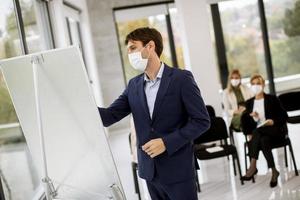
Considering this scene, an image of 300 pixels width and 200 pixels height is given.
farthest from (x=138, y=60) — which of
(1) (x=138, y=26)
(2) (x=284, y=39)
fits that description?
(2) (x=284, y=39)

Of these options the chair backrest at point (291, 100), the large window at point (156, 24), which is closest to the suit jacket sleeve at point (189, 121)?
the chair backrest at point (291, 100)

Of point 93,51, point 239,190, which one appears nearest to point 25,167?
point 239,190

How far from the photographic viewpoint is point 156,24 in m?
9.23

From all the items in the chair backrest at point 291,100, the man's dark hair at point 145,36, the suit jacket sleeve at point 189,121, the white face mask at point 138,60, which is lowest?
the chair backrest at point 291,100

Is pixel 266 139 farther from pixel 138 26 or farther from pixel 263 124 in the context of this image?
pixel 138 26

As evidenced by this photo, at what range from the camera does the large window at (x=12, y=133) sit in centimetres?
368

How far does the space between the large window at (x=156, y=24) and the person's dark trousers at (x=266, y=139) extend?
15.2 feet

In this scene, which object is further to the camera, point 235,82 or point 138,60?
point 235,82

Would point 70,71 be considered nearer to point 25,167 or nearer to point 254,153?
point 25,167

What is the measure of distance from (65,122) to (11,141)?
214cm

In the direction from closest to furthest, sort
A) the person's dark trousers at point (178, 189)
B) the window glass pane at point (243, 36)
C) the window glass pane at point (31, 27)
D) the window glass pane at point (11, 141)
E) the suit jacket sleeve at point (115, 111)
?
the person's dark trousers at point (178, 189) < the suit jacket sleeve at point (115, 111) < the window glass pane at point (11, 141) < the window glass pane at point (31, 27) < the window glass pane at point (243, 36)

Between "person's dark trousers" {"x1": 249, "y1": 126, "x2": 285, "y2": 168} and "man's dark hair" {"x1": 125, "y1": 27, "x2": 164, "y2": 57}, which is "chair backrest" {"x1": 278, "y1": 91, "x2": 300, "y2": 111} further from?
"man's dark hair" {"x1": 125, "y1": 27, "x2": 164, "y2": 57}

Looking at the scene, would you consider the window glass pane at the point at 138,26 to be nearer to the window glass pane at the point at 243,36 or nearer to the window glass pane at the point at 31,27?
the window glass pane at the point at 243,36

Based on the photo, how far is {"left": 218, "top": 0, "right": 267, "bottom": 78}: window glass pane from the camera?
9188 millimetres
